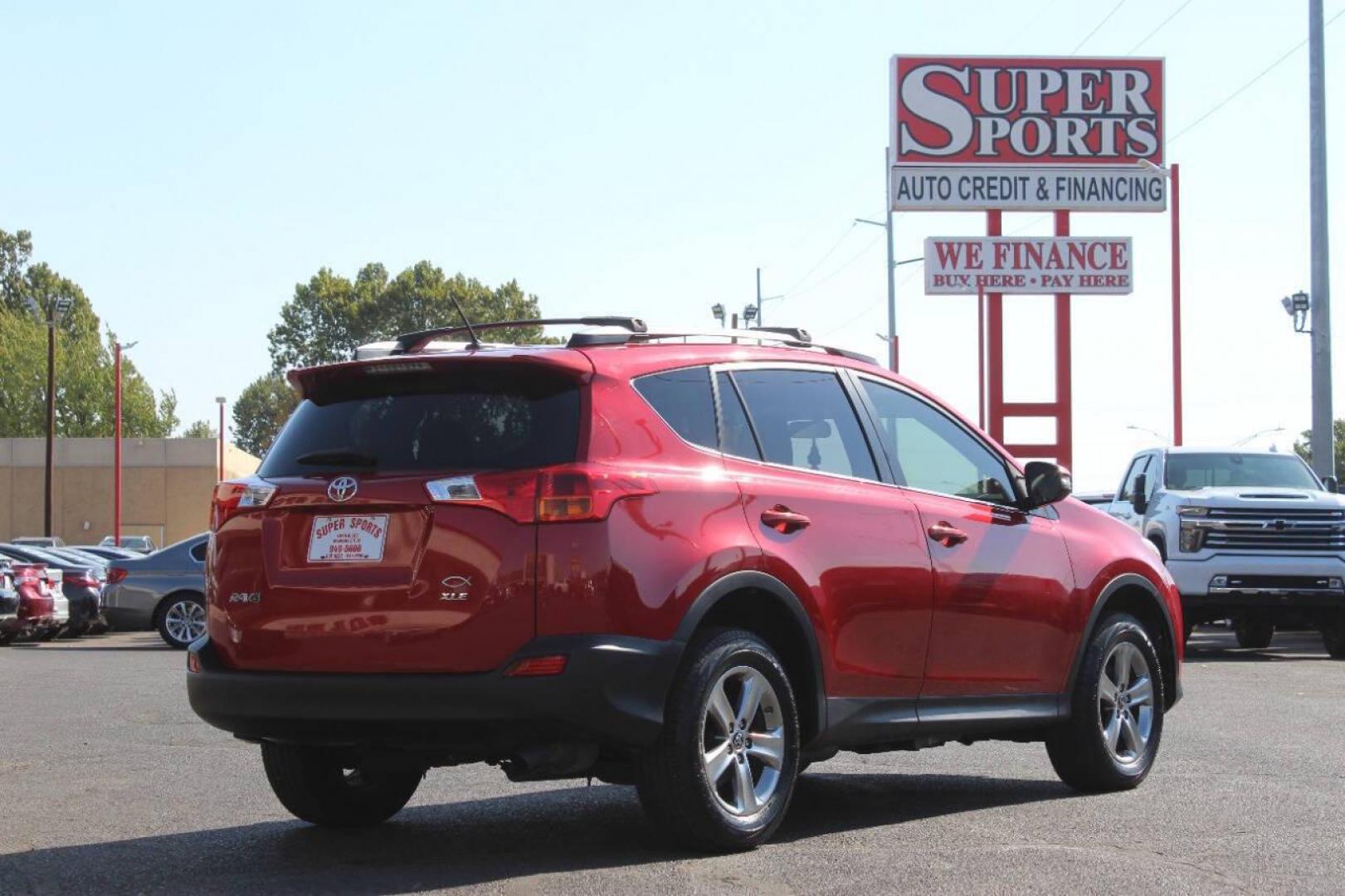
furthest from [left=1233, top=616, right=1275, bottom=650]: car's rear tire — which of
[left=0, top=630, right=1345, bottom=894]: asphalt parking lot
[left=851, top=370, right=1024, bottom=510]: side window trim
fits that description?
[left=851, top=370, right=1024, bottom=510]: side window trim

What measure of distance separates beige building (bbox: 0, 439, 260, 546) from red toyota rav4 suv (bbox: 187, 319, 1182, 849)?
76339mm

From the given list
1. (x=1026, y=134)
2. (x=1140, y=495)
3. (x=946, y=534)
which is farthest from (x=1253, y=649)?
(x=1026, y=134)

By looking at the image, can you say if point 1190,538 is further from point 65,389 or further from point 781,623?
point 65,389

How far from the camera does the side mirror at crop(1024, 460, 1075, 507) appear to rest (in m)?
8.77

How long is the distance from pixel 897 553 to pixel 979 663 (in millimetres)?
766

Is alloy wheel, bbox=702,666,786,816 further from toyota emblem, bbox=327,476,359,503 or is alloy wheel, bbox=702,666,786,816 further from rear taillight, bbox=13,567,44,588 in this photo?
rear taillight, bbox=13,567,44,588

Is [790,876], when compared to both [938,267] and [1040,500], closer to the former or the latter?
[1040,500]

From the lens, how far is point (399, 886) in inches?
252

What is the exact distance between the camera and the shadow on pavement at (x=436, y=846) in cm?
658

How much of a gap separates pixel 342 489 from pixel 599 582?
0.99 meters

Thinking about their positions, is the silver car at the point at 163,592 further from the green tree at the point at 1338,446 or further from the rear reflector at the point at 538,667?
the green tree at the point at 1338,446

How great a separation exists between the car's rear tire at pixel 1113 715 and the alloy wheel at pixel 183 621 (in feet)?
56.7

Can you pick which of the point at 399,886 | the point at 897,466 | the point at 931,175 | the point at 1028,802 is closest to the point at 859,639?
the point at 897,466

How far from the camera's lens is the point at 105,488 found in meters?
82.8
